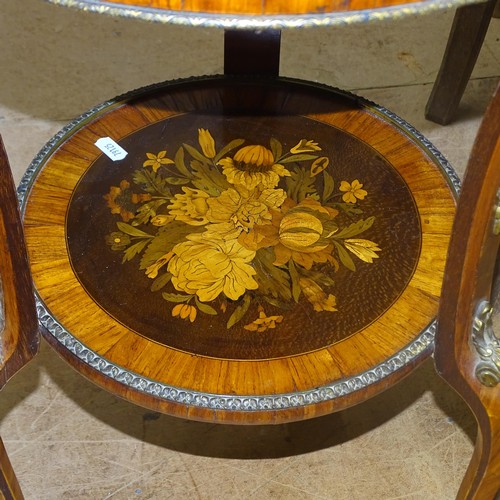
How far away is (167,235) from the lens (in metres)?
1.00

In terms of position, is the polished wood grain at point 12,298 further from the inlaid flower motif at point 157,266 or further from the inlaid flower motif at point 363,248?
the inlaid flower motif at point 363,248

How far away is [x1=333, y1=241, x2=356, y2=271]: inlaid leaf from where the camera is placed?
97 cm

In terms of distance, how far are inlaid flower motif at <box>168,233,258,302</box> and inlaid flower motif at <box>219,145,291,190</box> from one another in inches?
3.9

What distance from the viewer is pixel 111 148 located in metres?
1.09

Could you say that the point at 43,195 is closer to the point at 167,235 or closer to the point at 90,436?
the point at 167,235

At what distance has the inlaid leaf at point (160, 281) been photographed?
0.94 m

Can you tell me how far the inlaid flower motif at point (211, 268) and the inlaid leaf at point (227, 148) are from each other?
13cm

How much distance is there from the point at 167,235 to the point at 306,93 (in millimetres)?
289

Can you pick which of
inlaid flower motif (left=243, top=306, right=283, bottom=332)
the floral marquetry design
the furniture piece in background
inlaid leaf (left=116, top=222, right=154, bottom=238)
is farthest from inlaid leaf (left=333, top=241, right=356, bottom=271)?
the furniture piece in background

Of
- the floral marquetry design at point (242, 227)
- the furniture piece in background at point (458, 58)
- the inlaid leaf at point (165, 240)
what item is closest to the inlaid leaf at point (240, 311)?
the floral marquetry design at point (242, 227)

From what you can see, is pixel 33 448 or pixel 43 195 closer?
pixel 43 195

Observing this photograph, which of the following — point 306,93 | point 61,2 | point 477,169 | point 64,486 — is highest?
point 61,2

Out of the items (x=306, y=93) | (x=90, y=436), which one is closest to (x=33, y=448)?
(x=90, y=436)

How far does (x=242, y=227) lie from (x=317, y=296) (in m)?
0.13
